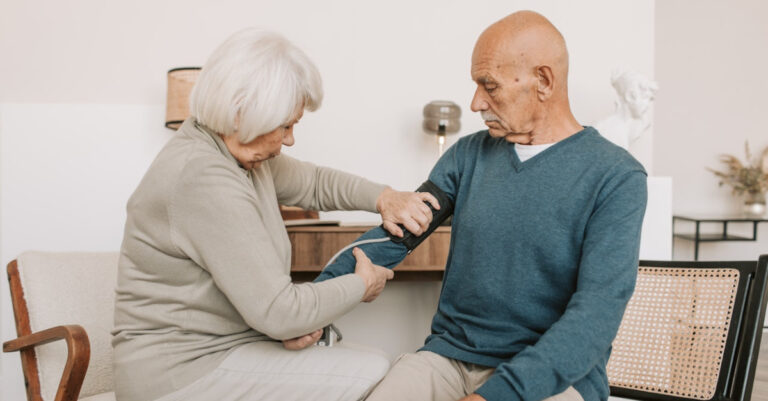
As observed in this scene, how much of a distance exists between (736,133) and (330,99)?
393 centimetres

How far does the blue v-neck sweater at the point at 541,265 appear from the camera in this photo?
0.95 metres

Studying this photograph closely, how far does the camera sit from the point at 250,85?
1.09 meters

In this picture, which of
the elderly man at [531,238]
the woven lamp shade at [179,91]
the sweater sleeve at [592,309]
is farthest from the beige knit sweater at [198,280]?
the woven lamp shade at [179,91]

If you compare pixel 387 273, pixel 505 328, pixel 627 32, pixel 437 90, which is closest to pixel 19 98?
pixel 437 90

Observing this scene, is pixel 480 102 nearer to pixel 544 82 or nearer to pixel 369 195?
pixel 544 82

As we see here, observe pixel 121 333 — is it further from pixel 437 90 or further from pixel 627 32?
pixel 627 32

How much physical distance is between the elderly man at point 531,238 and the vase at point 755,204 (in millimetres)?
4269

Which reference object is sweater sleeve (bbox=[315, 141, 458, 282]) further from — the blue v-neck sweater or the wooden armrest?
the wooden armrest

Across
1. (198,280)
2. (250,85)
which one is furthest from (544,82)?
(198,280)

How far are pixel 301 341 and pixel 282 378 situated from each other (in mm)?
83

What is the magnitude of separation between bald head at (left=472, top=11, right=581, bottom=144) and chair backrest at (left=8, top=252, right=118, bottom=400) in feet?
4.04

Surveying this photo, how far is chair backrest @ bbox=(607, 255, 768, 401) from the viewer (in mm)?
1250

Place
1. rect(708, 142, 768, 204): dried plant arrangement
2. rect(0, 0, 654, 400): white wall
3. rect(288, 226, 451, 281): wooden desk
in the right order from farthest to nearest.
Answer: rect(708, 142, 768, 204): dried plant arrangement < rect(0, 0, 654, 400): white wall < rect(288, 226, 451, 281): wooden desk

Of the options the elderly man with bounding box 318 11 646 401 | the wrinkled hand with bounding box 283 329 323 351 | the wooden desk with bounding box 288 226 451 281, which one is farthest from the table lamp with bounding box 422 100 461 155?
the wrinkled hand with bounding box 283 329 323 351
